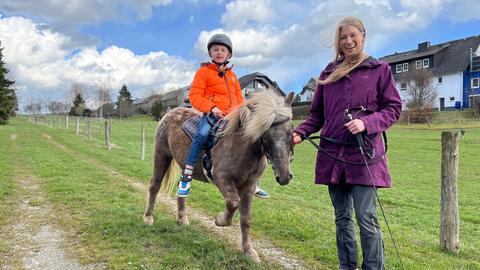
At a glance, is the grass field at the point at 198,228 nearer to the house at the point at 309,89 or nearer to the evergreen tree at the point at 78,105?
the house at the point at 309,89

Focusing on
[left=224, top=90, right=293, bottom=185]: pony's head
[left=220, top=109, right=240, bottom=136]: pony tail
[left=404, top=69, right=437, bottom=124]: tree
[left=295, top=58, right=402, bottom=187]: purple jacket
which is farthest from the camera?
[left=404, top=69, right=437, bottom=124]: tree

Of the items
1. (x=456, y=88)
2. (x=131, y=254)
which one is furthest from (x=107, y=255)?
(x=456, y=88)

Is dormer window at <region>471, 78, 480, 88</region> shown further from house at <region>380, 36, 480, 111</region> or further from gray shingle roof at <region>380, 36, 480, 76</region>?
gray shingle roof at <region>380, 36, 480, 76</region>

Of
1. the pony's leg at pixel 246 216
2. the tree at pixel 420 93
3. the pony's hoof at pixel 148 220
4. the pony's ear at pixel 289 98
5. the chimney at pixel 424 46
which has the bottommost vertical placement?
the pony's hoof at pixel 148 220

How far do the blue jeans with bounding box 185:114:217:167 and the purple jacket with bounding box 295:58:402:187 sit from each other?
1791 millimetres

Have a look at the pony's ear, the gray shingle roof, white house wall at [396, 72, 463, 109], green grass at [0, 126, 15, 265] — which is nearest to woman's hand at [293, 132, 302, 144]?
the pony's ear

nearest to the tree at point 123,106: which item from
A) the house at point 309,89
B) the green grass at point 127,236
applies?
the house at point 309,89

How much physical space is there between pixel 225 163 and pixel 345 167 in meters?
1.56

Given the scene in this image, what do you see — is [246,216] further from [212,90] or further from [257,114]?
[212,90]

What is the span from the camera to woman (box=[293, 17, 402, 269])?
11.4 feet

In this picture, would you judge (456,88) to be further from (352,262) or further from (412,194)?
(352,262)

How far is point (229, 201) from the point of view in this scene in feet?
14.7

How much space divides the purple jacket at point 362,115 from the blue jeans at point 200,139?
1.79 metres

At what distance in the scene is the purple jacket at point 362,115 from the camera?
3462 millimetres
